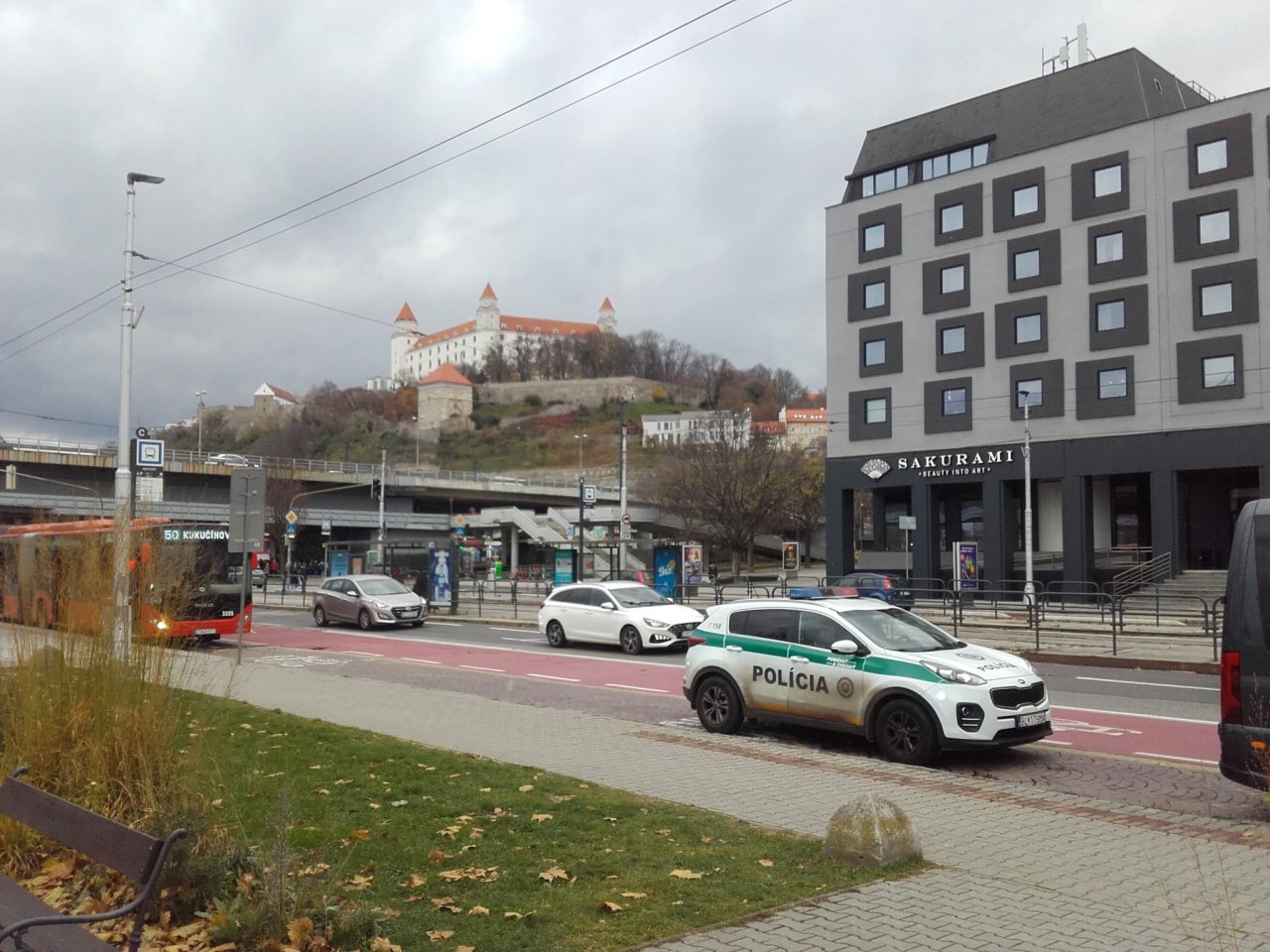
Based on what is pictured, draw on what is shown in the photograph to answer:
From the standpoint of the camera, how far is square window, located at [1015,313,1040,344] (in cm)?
4634

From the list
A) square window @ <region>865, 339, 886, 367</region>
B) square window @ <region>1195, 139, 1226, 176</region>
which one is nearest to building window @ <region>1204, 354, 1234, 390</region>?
square window @ <region>1195, 139, 1226, 176</region>

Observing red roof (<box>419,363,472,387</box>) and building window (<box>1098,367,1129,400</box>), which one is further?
red roof (<box>419,363,472,387</box>)

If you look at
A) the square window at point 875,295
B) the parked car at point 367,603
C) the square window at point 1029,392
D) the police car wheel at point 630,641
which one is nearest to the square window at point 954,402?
the square window at point 1029,392

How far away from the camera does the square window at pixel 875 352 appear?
2037 inches

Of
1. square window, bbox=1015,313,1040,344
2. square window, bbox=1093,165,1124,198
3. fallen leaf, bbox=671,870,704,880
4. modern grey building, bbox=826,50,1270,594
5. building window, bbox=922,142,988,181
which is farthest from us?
building window, bbox=922,142,988,181

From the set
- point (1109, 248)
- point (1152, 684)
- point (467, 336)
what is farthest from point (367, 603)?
point (467, 336)

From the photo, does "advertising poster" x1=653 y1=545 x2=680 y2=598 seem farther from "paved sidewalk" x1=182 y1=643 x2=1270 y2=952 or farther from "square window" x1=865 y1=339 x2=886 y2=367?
"paved sidewalk" x1=182 y1=643 x2=1270 y2=952

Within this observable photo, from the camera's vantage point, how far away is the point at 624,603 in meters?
23.4

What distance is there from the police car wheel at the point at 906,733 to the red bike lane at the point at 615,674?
209 cm

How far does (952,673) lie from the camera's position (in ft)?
33.7

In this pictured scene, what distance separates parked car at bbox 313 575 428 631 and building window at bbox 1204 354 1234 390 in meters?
30.5

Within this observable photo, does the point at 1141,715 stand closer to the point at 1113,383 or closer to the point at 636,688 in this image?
the point at 636,688

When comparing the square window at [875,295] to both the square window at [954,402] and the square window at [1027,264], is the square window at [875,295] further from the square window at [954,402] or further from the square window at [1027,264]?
the square window at [1027,264]

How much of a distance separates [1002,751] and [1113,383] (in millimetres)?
36748
